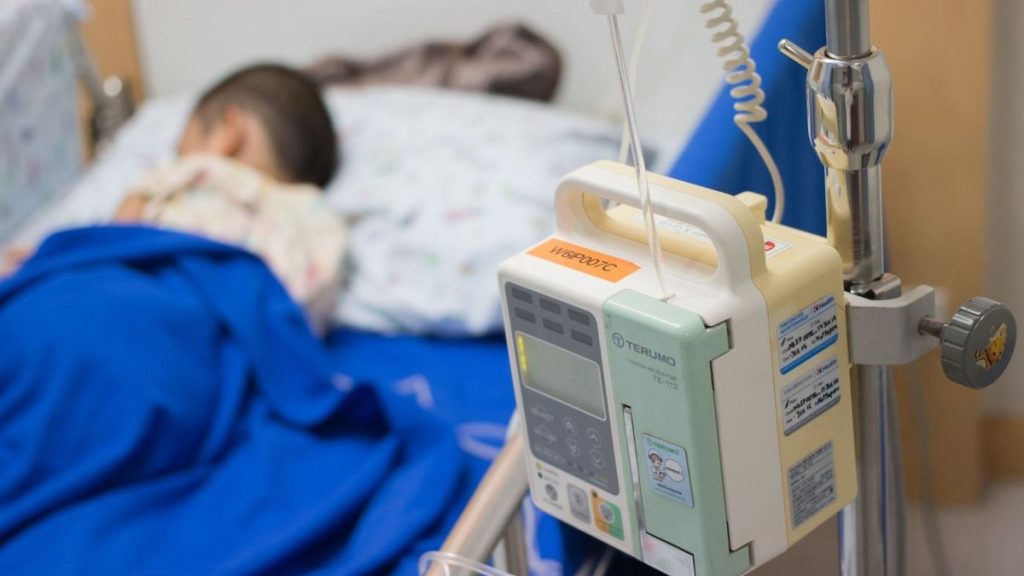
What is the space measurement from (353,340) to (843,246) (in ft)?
3.63

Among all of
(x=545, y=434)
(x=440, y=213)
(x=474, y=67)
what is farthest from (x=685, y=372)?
(x=474, y=67)

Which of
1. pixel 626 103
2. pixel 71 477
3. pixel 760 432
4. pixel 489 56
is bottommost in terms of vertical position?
pixel 71 477

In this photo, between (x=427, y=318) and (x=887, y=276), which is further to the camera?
(x=427, y=318)

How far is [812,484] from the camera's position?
1.93 ft

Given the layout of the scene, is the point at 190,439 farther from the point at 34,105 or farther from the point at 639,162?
the point at 34,105

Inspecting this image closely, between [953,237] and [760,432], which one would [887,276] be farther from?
[953,237]

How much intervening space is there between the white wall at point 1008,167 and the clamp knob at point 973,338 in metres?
0.74

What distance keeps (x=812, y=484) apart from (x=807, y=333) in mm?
83

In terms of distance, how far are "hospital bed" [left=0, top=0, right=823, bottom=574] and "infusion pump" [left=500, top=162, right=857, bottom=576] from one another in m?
0.45

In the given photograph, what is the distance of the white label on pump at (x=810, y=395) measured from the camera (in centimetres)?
56

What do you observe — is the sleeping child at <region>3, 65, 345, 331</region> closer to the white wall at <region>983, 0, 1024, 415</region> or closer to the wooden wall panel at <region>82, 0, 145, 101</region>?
the wooden wall panel at <region>82, 0, 145, 101</region>

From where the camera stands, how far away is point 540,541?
106 centimetres

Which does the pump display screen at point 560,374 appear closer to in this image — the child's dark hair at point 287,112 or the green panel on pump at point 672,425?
the green panel on pump at point 672,425

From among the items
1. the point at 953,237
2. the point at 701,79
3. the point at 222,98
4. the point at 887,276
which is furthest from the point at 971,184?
the point at 222,98
